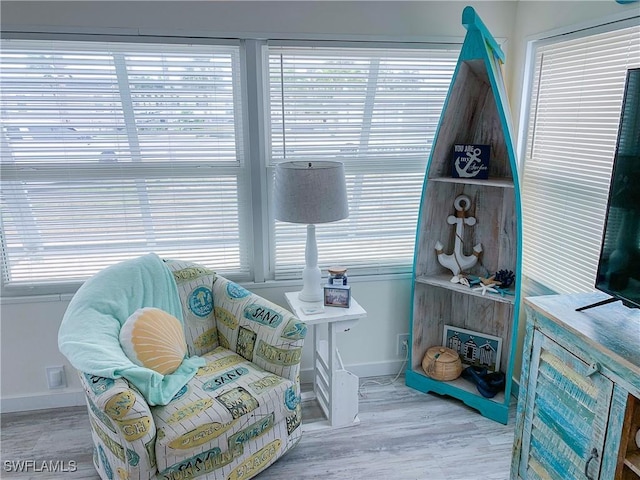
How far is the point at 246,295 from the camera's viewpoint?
2.24m

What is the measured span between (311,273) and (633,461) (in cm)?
145

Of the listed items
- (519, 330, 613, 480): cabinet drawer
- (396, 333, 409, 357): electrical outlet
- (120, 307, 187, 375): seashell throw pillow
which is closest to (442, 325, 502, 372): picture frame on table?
(396, 333, 409, 357): electrical outlet

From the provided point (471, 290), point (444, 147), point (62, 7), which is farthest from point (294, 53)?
point (471, 290)

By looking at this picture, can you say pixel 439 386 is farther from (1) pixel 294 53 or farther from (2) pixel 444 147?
(1) pixel 294 53

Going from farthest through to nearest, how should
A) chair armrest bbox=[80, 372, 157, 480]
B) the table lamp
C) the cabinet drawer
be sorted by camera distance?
the table lamp, chair armrest bbox=[80, 372, 157, 480], the cabinet drawer

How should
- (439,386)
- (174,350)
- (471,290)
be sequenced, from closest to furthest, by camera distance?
(174,350) → (471,290) → (439,386)

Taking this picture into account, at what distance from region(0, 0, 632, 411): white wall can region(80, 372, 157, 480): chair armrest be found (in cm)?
102

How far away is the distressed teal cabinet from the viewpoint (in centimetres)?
133

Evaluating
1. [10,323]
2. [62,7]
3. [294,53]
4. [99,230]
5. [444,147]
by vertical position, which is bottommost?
[10,323]

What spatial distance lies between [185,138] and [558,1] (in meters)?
1.94

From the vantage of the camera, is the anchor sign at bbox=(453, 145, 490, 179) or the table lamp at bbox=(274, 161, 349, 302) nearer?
the table lamp at bbox=(274, 161, 349, 302)

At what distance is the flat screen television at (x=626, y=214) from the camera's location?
1.44 meters

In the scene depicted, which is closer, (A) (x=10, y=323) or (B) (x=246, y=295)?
(B) (x=246, y=295)

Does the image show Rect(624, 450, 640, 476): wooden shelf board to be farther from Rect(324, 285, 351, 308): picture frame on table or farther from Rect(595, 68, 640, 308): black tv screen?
Rect(324, 285, 351, 308): picture frame on table
